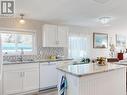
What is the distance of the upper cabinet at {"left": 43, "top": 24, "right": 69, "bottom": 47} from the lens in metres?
4.33

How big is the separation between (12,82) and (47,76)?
1080 mm

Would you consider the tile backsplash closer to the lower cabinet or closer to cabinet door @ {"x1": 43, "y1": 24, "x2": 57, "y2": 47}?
cabinet door @ {"x1": 43, "y1": 24, "x2": 57, "y2": 47}

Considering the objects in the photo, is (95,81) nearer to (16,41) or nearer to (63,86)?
(63,86)

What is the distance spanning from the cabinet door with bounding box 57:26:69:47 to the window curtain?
526 millimetres

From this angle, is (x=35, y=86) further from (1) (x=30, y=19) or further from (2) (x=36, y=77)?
(1) (x=30, y=19)

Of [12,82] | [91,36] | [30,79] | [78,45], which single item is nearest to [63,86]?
[30,79]

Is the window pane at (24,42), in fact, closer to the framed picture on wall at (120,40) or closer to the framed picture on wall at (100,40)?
the framed picture on wall at (100,40)

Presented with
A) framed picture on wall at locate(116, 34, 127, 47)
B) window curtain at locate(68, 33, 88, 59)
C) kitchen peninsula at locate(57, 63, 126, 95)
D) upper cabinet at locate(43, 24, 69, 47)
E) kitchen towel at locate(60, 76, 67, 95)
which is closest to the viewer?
kitchen peninsula at locate(57, 63, 126, 95)

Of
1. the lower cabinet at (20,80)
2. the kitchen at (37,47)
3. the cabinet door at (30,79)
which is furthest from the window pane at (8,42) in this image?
the cabinet door at (30,79)

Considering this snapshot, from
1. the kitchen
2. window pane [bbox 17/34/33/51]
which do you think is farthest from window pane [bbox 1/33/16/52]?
window pane [bbox 17/34/33/51]

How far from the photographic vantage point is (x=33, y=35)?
4.47m

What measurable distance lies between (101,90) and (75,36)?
10.8ft

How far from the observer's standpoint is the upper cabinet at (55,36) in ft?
14.2

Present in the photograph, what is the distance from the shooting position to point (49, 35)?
438cm
